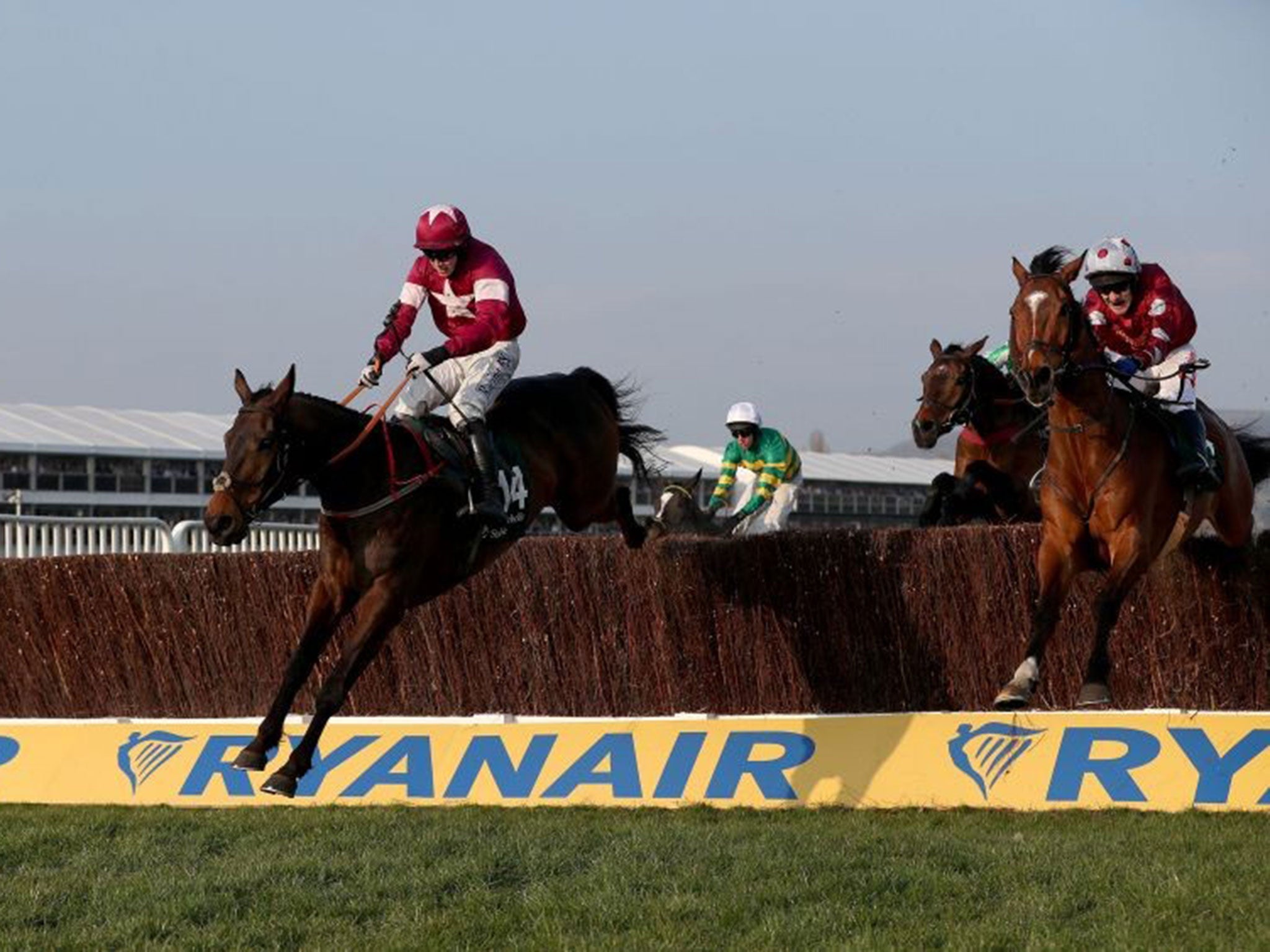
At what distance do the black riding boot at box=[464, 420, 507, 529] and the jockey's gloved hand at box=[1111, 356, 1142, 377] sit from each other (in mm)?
2945

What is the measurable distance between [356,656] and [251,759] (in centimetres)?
73

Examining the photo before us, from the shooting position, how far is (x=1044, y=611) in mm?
9383

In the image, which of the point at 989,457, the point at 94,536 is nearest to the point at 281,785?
the point at 989,457

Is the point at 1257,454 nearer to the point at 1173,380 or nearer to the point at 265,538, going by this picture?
the point at 1173,380

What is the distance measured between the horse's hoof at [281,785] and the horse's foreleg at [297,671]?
0.20m

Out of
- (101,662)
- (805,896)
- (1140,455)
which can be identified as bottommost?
(101,662)

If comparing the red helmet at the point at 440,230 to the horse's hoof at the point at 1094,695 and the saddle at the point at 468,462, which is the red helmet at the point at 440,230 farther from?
the horse's hoof at the point at 1094,695

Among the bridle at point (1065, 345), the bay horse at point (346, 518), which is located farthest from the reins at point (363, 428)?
the bridle at point (1065, 345)

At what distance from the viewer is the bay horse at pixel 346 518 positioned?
9.45m

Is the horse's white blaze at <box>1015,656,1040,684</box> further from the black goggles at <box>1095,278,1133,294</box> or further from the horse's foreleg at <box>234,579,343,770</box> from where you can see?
the horse's foreleg at <box>234,579,343,770</box>

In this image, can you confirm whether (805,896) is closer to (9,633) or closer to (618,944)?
(618,944)

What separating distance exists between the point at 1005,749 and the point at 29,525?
760 centimetres

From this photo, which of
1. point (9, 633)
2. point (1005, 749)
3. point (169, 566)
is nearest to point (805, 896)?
point (1005, 749)

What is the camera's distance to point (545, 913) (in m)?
6.41
